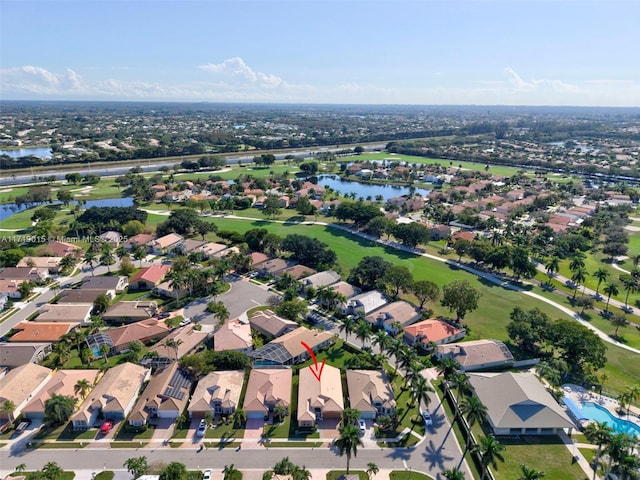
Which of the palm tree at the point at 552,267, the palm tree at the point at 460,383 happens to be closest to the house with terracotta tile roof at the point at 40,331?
the palm tree at the point at 460,383

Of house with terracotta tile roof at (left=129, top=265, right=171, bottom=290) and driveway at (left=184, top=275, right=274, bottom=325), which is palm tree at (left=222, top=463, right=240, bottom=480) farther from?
house with terracotta tile roof at (left=129, top=265, right=171, bottom=290)

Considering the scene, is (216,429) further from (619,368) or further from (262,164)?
(262,164)

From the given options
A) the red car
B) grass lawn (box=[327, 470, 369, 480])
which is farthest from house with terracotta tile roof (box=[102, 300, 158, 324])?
grass lawn (box=[327, 470, 369, 480])

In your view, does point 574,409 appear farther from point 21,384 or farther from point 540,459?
point 21,384

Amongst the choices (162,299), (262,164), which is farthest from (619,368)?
(262,164)

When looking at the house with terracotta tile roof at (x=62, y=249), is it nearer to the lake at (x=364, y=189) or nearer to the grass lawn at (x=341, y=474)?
the grass lawn at (x=341, y=474)

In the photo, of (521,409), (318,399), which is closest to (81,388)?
(318,399)

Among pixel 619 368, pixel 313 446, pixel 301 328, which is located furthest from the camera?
pixel 301 328
